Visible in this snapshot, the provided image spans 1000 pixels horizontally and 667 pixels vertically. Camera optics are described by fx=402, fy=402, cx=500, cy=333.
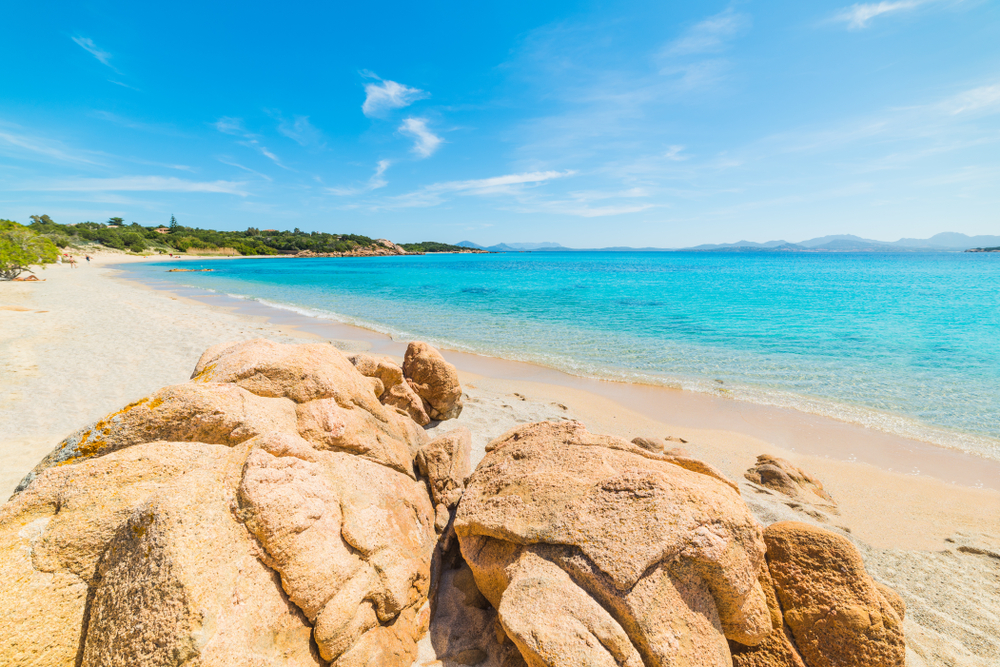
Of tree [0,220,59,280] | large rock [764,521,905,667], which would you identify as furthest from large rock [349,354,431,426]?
tree [0,220,59,280]

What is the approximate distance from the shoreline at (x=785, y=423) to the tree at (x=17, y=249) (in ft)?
107

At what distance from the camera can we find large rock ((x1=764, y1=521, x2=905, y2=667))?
2840 mm

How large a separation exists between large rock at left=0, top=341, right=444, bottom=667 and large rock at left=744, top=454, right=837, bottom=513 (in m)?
5.63

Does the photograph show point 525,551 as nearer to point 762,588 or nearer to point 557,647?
point 557,647

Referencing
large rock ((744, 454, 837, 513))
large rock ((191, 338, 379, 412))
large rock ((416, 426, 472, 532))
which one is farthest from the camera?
large rock ((744, 454, 837, 513))

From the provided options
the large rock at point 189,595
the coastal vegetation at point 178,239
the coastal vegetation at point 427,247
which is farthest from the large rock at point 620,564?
the coastal vegetation at point 427,247

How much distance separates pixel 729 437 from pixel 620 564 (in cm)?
651

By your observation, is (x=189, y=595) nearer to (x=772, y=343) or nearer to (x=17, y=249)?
(x=772, y=343)

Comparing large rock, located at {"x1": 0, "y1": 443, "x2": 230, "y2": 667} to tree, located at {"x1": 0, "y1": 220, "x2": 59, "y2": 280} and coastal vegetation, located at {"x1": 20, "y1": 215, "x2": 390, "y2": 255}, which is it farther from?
coastal vegetation, located at {"x1": 20, "y1": 215, "x2": 390, "y2": 255}

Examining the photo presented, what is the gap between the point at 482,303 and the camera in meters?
28.3

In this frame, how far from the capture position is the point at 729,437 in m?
8.01

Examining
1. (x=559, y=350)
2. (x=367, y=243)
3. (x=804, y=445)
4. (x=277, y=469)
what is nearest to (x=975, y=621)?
(x=804, y=445)

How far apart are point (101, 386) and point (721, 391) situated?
47.1 ft

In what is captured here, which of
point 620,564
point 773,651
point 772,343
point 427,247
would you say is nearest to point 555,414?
point 773,651
